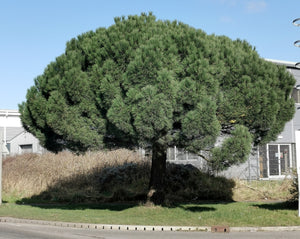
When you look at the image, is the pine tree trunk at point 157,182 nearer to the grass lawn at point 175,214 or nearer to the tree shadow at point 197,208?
the grass lawn at point 175,214

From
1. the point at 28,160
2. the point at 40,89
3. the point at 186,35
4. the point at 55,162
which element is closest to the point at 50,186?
the point at 55,162

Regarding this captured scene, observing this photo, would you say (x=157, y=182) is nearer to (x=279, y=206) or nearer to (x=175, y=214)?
(x=175, y=214)

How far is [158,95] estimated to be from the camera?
10891 millimetres

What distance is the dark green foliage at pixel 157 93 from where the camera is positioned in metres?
11.1

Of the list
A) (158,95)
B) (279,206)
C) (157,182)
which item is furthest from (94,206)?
(279,206)

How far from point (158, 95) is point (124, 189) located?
760 cm

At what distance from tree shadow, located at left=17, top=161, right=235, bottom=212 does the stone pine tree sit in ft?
10.3

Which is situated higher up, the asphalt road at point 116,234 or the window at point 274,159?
the window at point 274,159

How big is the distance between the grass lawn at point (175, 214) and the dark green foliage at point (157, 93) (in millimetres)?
1642

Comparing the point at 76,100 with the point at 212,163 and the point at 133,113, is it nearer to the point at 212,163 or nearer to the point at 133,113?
the point at 133,113

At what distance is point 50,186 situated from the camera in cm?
1950

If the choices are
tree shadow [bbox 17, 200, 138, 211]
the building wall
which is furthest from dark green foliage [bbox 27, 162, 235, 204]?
the building wall

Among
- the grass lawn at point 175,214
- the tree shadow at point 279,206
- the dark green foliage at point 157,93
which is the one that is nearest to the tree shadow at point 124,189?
Answer: the grass lawn at point 175,214

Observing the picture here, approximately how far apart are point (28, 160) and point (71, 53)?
12.5 meters
